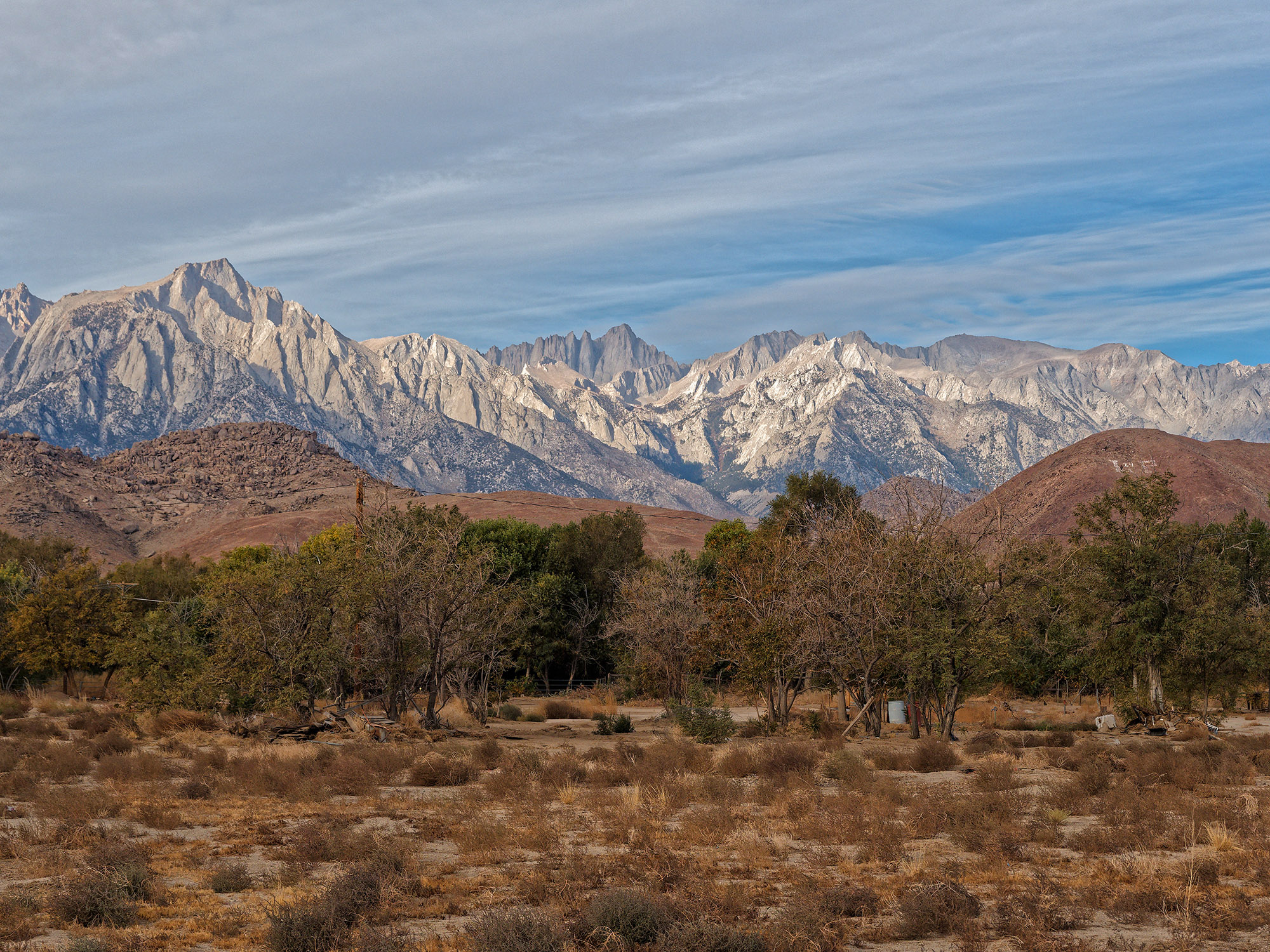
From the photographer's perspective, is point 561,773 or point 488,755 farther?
point 488,755

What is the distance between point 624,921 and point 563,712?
41.6 metres

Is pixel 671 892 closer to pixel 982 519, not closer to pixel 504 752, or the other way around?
pixel 504 752

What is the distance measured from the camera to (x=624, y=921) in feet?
36.3

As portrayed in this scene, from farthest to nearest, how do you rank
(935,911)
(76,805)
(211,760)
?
1. (211,760)
2. (76,805)
3. (935,911)

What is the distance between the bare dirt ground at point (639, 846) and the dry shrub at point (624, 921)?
45mm

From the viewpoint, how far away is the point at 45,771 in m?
24.3

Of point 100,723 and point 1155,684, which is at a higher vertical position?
point 1155,684

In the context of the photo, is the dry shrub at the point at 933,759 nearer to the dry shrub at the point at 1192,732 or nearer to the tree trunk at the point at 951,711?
the tree trunk at the point at 951,711

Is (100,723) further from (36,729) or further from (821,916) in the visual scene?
(821,916)

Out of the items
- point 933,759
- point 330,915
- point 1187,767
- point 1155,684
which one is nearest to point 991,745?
Answer: point 933,759

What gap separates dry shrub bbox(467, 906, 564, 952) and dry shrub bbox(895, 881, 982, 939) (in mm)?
3945

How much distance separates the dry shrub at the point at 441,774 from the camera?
24531 mm

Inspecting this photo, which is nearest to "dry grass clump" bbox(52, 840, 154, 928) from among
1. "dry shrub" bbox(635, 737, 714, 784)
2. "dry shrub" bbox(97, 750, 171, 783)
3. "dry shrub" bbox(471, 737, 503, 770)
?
"dry shrub" bbox(97, 750, 171, 783)

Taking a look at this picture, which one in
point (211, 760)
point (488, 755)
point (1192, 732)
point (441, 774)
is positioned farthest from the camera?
point (1192, 732)
